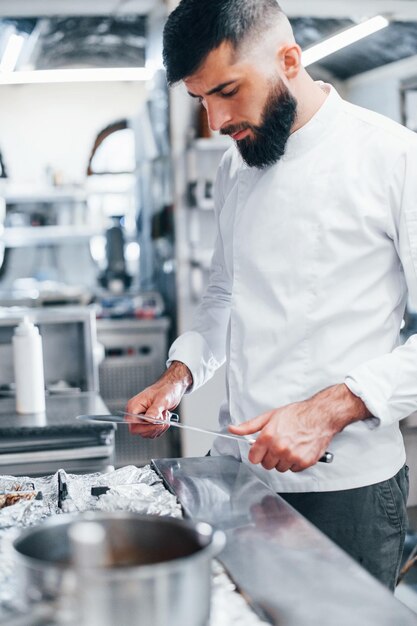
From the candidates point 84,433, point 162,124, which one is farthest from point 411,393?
point 162,124

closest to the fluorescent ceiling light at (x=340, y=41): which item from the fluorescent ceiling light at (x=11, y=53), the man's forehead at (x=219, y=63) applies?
the fluorescent ceiling light at (x=11, y=53)

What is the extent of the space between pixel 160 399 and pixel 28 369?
908 millimetres

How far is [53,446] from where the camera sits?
2.34m

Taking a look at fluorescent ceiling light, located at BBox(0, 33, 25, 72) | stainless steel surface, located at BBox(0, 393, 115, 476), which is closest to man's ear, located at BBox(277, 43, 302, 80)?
stainless steel surface, located at BBox(0, 393, 115, 476)

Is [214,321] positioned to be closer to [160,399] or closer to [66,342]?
[160,399]

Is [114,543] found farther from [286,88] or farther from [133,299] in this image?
[133,299]

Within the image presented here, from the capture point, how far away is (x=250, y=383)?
1.64 meters

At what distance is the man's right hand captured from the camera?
1.70m

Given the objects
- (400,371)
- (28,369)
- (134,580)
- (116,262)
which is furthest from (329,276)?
(116,262)

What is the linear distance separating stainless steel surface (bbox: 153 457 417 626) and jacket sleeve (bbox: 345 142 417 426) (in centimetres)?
25

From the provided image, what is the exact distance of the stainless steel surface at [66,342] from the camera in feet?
10.4

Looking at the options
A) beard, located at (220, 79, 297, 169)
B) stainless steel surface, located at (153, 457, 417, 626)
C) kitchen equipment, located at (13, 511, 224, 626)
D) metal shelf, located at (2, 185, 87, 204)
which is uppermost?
A: metal shelf, located at (2, 185, 87, 204)

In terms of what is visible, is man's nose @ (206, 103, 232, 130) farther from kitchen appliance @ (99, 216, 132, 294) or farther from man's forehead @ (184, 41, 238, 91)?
kitchen appliance @ (99, 216, 132, 294)

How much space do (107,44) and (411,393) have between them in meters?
7.01
